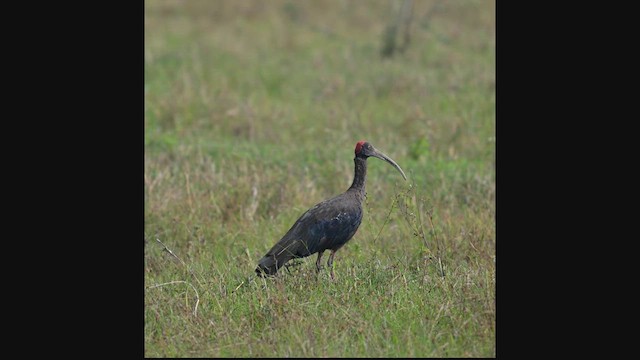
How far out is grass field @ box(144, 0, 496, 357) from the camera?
5453 mm

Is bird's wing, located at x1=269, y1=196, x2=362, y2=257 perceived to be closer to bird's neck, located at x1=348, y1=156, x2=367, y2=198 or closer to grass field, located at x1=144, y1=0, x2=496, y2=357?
grass field, located at x1=144, y1=0, x2=496, y2=357

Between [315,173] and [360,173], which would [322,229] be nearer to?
[360,173]

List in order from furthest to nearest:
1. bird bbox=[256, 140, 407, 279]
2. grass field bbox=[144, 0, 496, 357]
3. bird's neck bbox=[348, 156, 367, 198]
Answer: bird's neck bbox=[348, 156, 367, 198] < bird bbox=[256, 140, 407, 279] < grass field bbox=[144, 0, 496, 357]

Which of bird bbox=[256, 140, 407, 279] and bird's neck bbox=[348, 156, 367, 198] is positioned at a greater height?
bird's neck bbox=[348, 156, 367, 198]

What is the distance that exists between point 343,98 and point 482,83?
206cm

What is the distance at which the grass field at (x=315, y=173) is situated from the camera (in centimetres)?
545

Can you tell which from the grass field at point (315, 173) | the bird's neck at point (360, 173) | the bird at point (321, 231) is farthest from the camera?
A: the bird's neck at point (360, 173)

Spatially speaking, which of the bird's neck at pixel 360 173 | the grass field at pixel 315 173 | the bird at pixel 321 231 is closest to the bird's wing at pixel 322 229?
the bird at pixel 321 231

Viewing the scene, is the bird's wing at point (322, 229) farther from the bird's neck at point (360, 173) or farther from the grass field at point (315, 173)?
the bird's neck at point (360, 173)

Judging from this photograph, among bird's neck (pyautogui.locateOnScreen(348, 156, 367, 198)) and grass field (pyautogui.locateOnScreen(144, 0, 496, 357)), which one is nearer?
grass field (pyautogui.locateOnScreen(144, 0, 496, 357))

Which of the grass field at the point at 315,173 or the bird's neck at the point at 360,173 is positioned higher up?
the bird's neck at the point at 360,173

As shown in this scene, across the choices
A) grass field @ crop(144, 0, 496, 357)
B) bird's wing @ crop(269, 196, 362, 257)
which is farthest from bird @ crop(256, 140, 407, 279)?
grass field @ crop(144, 0, 496, 357)

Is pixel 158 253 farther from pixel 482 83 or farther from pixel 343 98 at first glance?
pixel 482 83

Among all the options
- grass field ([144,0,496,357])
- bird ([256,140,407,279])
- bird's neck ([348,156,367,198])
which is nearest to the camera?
grass field ([144,0,496,357])
